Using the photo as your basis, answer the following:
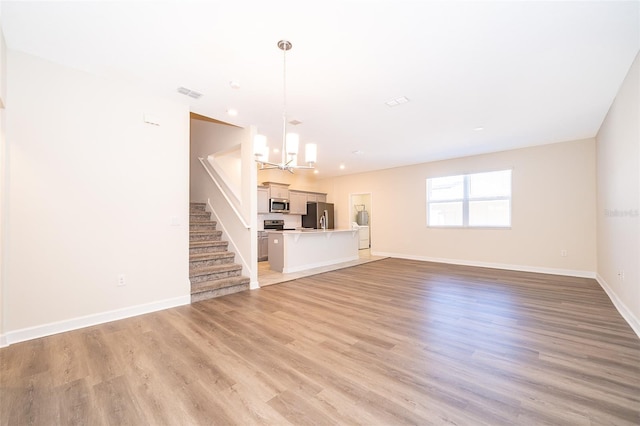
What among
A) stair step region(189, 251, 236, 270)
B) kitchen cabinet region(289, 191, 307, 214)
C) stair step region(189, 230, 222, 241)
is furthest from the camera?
kitchen cabinet region(289, 191, 307, 214)

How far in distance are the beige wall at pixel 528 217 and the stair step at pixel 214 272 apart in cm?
493

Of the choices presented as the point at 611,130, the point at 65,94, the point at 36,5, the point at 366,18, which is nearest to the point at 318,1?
the point at 366,18

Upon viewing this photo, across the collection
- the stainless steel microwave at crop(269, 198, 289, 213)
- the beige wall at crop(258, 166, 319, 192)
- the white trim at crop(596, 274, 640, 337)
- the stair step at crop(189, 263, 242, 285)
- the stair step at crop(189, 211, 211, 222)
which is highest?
the beige wall at crop(258, 166, 319, 192)

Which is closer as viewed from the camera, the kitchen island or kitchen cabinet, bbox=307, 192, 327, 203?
the kitchen island

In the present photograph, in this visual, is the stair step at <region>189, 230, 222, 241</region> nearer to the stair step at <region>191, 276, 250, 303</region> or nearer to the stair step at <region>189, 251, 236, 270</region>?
the stair step at <region>189, 251, 236, 270</region>

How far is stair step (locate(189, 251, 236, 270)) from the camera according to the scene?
167 inches

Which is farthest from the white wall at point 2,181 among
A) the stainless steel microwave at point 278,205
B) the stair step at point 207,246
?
the stainless steel microwave at point 278,205

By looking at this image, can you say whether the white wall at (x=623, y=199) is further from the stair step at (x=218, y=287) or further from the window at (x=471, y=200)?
the stair step at (x=218, y=287)

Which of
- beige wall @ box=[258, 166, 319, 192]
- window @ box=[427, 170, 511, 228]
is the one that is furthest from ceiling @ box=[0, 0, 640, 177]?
beige wall @ box=[258, 166, 319, 192]

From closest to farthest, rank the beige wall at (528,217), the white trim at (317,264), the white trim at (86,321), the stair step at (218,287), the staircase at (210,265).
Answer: the white trim at (86,321), the stair step at (218,287), the staircase at (210,265), the beige wall at (528,217), the white trim at (317,264)

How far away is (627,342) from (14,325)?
18.6ft

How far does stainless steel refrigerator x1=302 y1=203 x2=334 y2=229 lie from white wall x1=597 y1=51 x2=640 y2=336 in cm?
637

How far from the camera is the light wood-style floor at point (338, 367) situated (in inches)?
61.1

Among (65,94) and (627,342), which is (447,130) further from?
(65,94)
